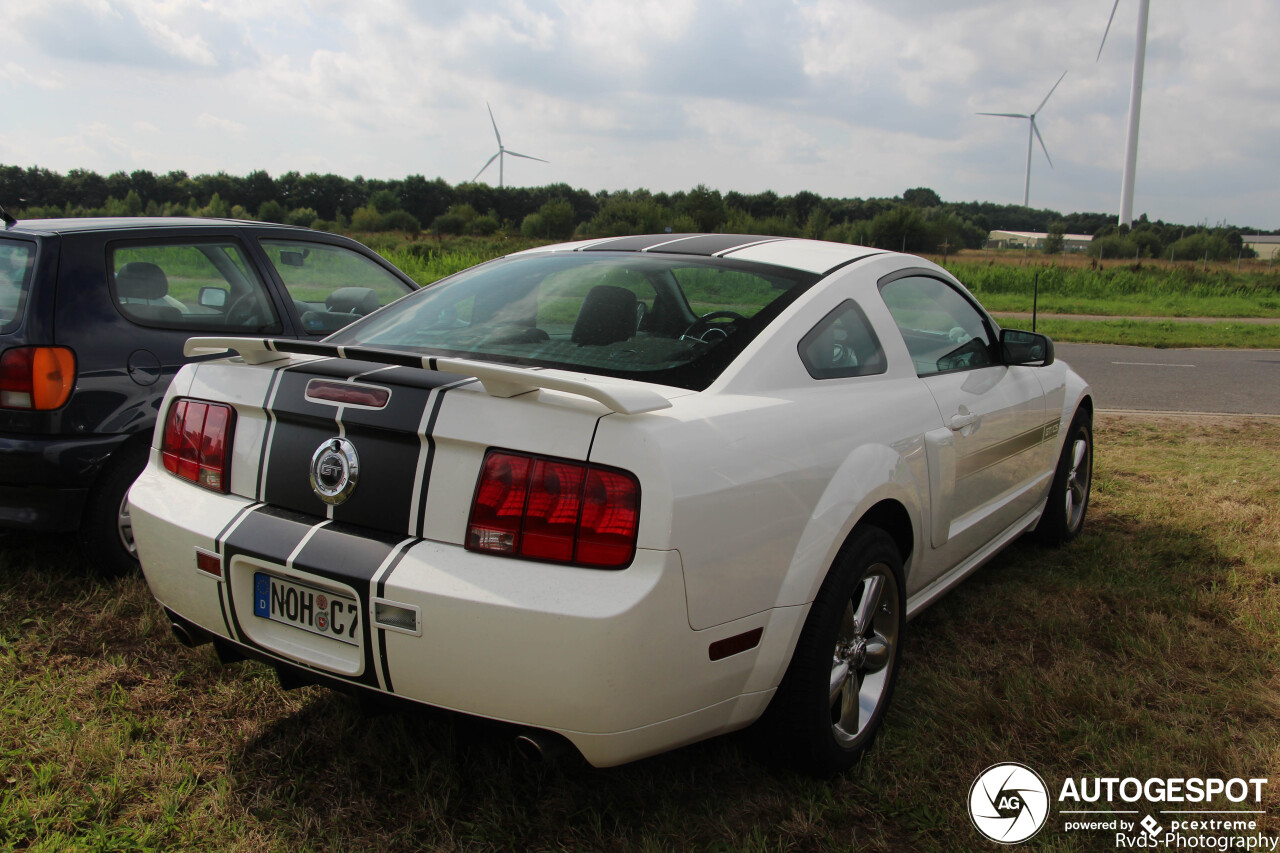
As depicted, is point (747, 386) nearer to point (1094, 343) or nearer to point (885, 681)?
point (885, 681)

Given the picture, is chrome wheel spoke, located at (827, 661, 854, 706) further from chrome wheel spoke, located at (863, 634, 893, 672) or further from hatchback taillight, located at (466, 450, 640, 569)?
hatchback taillight, located at (466, 450, 640, 569)

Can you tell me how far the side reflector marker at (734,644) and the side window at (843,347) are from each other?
2.54ft

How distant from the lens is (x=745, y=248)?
3088 millimetres

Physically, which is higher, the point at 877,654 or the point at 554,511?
the point at 554,511

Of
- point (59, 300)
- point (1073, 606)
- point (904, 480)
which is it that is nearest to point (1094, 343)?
point (1073, 606)

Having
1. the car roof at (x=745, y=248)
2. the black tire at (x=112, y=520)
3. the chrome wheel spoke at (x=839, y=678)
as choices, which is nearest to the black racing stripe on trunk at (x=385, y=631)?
the chrome wheel spoke at (x=839, y=678)

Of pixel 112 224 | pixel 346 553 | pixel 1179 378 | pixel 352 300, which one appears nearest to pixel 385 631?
pixel 346 553

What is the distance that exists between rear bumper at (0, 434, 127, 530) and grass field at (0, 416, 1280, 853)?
332mm

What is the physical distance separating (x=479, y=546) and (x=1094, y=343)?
14.9 meters

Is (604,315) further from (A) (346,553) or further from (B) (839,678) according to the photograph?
(B) (839,678)

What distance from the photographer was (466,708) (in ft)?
6.43

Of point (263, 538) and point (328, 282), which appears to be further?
point (328, 282)

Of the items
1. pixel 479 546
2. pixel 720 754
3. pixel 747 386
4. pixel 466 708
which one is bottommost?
pixel 720 754

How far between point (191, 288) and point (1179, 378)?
1037 cm
